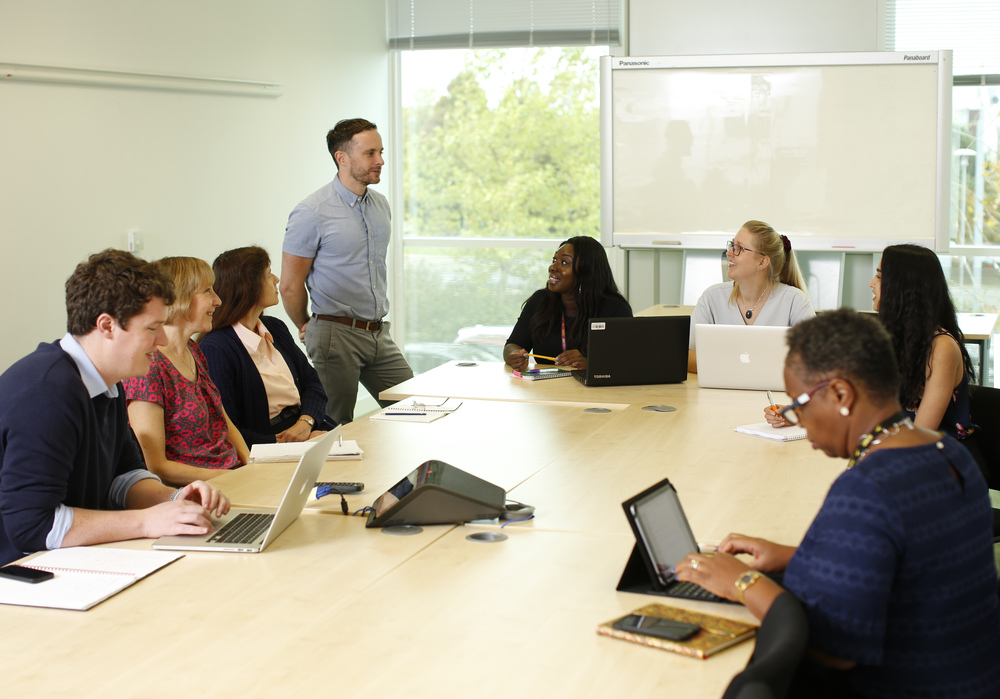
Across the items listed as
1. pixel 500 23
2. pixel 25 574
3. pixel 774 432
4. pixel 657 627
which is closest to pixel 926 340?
pixel 774 432

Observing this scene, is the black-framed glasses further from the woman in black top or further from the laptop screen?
the woman in black top

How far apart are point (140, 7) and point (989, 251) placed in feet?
16.2

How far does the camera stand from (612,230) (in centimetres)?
588

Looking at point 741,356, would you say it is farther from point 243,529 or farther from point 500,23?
point 500,23

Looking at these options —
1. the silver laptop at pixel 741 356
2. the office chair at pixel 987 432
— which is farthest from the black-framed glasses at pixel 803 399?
the silver laptop at pixel 741 356

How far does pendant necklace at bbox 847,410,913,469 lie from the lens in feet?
4.56

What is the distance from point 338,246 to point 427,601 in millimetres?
2889

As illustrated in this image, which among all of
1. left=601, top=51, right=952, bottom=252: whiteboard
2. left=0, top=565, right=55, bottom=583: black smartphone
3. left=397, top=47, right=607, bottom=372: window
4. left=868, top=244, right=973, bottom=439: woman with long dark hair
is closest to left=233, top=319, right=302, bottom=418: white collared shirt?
left=0, top=565, right=55, bottom=583: black smartphone

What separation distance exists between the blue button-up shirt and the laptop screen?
2829 mm

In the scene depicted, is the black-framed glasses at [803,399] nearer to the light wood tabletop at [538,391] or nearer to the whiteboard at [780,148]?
the light wood tabletop at [538,391]

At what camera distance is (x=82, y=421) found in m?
1.95

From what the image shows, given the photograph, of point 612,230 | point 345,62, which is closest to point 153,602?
point 612,230

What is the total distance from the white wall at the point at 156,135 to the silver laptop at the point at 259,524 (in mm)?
2451

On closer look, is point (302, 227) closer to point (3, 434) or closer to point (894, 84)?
point (3, 434)
